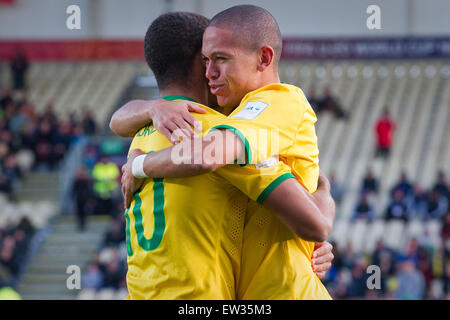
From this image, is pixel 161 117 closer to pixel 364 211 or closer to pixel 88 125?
pixel 364 211

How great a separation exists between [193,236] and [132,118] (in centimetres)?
66

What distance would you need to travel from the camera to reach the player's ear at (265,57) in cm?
271

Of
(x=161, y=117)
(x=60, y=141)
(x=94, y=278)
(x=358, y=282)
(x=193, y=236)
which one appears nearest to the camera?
(x=193, y=236)

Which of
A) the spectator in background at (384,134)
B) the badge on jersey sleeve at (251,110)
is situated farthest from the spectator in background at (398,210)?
the badge on jersey sleeve at (251,110)

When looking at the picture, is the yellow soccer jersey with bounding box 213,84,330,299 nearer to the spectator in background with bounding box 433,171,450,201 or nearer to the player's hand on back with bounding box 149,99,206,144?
the player's hand on back with bounding box 149,99,206,144

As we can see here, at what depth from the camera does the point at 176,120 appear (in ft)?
8.50

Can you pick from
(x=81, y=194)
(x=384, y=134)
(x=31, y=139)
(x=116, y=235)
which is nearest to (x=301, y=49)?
(x=384, y=134)

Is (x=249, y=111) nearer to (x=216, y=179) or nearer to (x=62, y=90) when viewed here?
(x=216, y=179)

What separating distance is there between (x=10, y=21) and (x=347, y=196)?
429 inches

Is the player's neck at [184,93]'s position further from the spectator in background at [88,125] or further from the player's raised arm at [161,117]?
the spectator in background at [88,125]

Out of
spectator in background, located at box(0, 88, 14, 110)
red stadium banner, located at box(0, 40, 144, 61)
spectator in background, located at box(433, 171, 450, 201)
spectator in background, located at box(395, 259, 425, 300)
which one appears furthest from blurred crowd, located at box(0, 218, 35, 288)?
spectator in background, located at box(433, 171, 450, 201)

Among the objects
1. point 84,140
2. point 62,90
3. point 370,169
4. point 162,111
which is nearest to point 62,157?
point 84,140

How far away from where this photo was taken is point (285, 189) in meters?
2.42

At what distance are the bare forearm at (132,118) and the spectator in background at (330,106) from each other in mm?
14357
